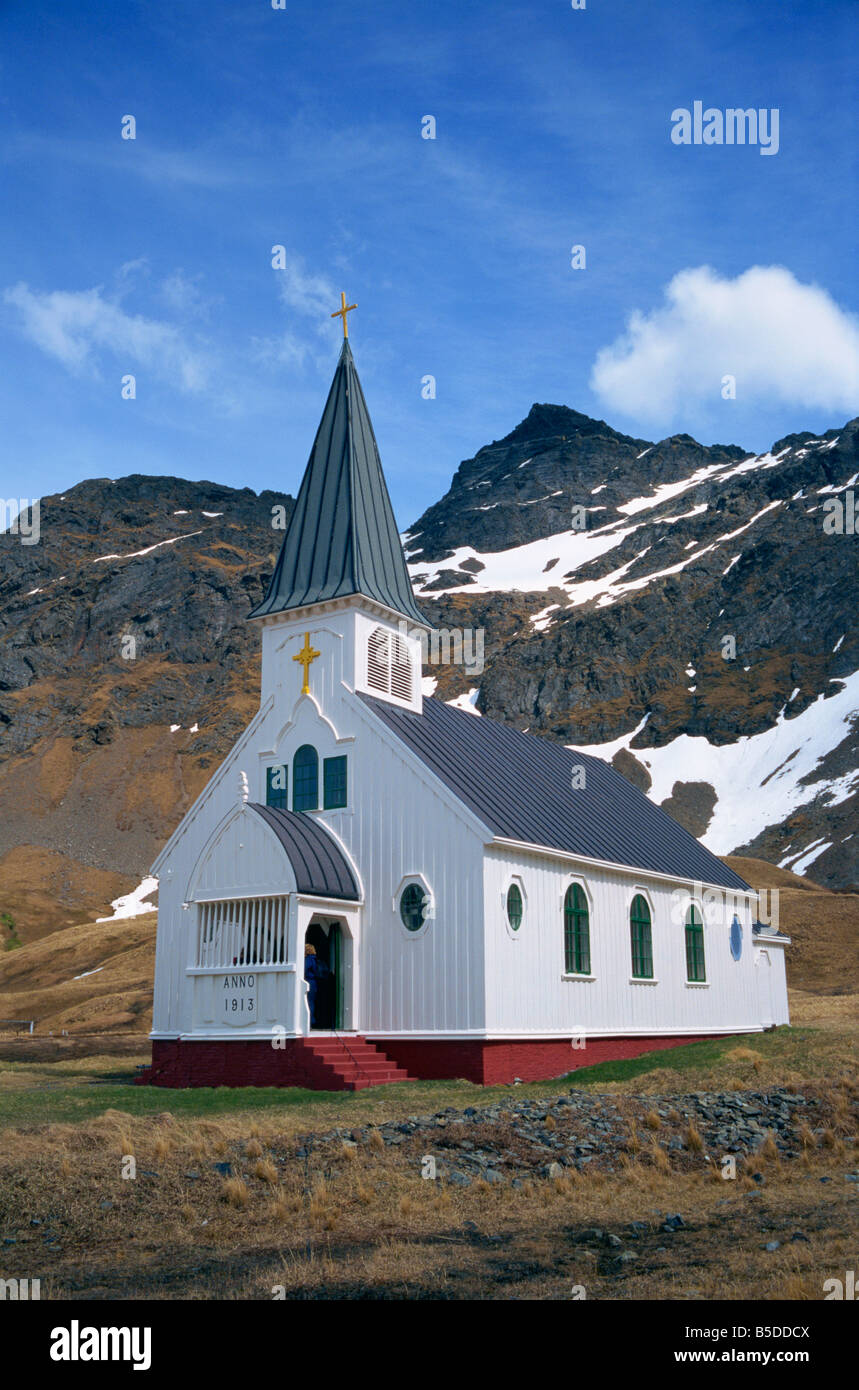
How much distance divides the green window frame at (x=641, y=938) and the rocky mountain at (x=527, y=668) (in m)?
58.2

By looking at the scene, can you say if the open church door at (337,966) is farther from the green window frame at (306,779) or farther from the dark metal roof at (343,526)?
the dark metal roof at (343,526)

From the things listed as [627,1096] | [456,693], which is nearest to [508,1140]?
[627,1096]

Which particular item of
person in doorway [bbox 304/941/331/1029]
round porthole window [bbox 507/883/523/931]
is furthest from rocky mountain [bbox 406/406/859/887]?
person in doorway [bbox 304/941/331/1029]

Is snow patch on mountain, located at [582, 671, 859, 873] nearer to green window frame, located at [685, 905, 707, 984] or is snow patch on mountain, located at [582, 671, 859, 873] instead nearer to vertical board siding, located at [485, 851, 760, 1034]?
vertical board siding, located at [485, 851, 760, 1034]

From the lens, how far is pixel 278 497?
641 feet

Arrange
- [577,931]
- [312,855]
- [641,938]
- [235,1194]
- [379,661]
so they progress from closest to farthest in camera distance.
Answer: [235,1194] → [312,855] → [577,931] → [379,661] → [641,938]

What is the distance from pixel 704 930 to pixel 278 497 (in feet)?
566

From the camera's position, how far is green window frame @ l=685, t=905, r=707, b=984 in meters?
29.8

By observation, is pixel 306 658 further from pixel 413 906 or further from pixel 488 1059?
pixel 488 1059

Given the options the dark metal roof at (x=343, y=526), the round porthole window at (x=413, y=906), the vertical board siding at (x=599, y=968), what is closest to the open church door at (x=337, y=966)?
the round porthole window at (x=413, y=906)

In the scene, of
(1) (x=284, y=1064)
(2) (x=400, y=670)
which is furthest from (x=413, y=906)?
(2) (x=400, y=670)

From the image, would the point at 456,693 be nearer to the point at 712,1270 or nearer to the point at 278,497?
the point at 278,497

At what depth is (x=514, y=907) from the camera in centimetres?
2233

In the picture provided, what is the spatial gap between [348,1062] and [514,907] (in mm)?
4274
